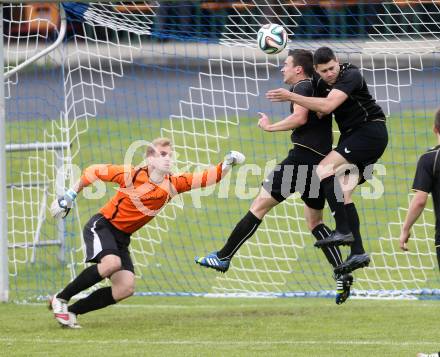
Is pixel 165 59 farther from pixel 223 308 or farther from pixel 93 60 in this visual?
pixel 223 308

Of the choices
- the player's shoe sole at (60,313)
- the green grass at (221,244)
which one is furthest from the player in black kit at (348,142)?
the green grass at (221,244)

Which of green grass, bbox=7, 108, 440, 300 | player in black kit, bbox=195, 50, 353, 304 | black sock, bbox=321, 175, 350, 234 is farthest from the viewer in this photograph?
green grass, bbox=7, 108, 440, 300

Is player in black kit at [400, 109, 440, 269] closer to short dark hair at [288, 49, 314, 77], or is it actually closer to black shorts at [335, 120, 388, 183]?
black shorts at [335, 120, 388, 183]

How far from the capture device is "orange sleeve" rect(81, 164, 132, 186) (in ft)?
31.2

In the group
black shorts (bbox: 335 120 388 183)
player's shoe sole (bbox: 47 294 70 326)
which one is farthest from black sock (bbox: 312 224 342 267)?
player's shoe sole (bbox: 47 294 70 326)

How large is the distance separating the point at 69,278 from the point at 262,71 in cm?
1241

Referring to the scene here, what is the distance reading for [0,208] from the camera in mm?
10883

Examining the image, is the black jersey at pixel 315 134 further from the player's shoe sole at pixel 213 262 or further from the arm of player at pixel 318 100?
the player's shoe sole at pixel 213 262

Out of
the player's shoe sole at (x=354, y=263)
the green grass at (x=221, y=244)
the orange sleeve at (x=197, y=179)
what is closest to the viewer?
the player's shoe sole at (x=354, y=263)

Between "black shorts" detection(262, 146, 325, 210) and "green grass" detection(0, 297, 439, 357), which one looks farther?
"black shorts" detection(262, 146, 325, 210)

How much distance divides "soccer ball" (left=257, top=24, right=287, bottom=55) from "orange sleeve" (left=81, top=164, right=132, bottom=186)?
1.70 metres

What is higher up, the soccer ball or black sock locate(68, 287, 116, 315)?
the soccer ball

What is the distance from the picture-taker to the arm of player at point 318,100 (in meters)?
8.77

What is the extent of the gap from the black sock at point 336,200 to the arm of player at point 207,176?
2.65 ft
